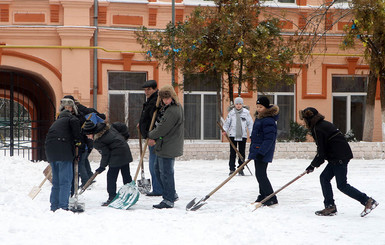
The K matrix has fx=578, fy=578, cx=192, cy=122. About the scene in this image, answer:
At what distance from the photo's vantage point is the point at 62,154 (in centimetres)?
680

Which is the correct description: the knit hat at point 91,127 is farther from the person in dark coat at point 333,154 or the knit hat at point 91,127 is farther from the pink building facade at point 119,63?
the pink building facade at point 119,63

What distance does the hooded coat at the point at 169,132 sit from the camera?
7355 millimetres

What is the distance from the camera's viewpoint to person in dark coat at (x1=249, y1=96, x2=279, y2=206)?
753 cm

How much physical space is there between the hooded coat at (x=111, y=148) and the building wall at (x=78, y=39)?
856 cm

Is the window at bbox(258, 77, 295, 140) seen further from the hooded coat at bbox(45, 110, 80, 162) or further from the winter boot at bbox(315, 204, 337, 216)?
the hooded coat at bbox(45, 110, 80, 162)

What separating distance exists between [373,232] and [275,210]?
1.59 meters

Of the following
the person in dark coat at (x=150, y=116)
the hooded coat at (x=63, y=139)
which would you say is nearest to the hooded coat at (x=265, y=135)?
the person in dark coat at (x=150, y=116)

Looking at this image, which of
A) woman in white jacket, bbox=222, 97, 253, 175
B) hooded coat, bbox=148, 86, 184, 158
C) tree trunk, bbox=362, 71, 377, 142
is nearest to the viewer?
hooded coat, bbox=148, 86, 184, 158

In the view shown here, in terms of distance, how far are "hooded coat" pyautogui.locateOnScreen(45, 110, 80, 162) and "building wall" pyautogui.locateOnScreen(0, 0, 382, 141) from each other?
928 cm

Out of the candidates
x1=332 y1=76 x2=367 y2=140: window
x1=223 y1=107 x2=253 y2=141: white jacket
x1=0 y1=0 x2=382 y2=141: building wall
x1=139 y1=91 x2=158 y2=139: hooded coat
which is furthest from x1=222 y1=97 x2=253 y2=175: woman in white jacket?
x1=332 y1=76 x2=367 y2=140: window

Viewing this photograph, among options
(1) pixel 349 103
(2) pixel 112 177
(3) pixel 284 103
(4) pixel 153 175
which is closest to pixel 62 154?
(2) pixel 112 177

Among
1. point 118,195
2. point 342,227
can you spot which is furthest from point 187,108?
point 342,227

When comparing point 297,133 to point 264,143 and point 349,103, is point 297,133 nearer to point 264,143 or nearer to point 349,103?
point 349,103

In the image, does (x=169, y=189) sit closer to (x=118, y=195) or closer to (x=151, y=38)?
(x=118, y=195)
